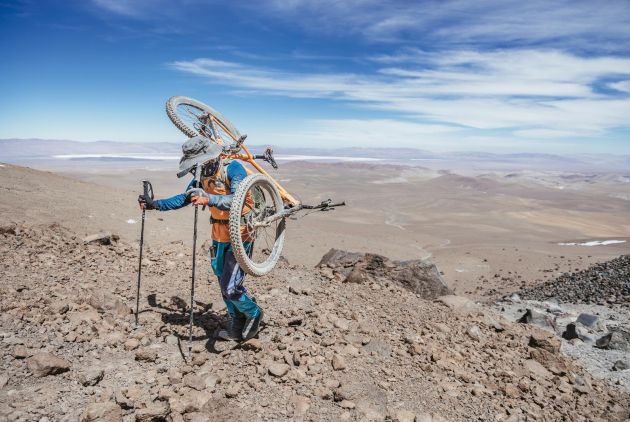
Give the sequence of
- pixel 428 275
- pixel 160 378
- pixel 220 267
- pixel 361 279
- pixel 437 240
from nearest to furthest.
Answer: pixel 160 378, pixel 220 267, pixel 361 279, pixel 428 275, pixel 437 240

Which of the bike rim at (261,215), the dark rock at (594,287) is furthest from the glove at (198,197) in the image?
the dark rock at (594,287)

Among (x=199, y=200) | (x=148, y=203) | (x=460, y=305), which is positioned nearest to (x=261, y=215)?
(x=199, y=200)

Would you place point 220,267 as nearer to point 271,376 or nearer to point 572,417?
point 271,376

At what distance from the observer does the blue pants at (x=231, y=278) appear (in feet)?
18.0

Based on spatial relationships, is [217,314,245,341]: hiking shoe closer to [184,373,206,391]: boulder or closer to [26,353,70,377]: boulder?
[184,373,206,391]: boulder

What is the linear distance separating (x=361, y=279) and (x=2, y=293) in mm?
6697

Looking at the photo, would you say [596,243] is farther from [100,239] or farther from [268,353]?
[100,239]

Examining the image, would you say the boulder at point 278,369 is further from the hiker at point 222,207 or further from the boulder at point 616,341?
the boulder at point 616,341

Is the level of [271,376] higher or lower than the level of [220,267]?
lower

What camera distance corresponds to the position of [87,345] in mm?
5109

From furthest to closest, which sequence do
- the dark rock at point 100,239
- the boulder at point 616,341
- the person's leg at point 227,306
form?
the dark rock at point 100,239, the boulder at point 616,341, the person's leg at point 227,306

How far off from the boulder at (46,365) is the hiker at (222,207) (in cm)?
195

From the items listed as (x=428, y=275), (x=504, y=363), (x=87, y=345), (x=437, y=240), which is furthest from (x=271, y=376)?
(x=437, y=240)

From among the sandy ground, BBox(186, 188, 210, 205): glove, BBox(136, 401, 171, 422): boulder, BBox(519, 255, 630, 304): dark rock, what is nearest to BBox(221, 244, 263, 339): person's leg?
BBox(186, 188, 210, 205): glove
